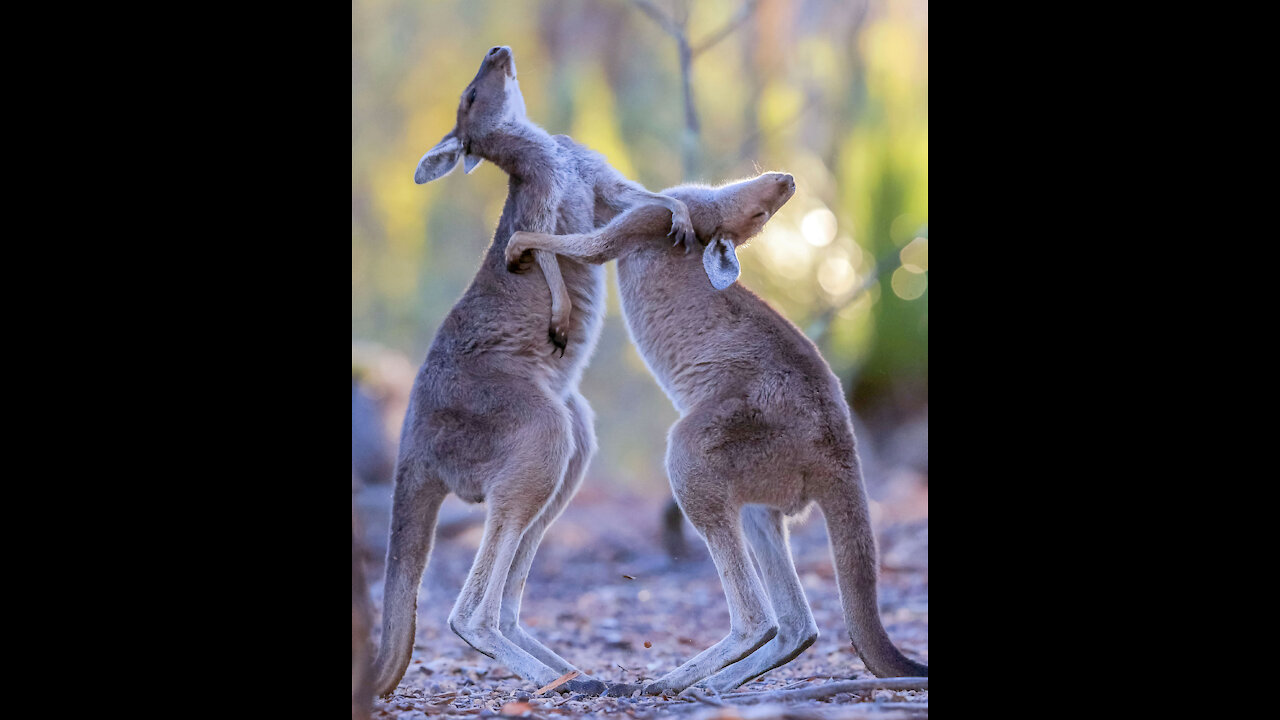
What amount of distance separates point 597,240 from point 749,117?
5972mm

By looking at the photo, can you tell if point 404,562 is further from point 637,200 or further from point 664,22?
point 664,22

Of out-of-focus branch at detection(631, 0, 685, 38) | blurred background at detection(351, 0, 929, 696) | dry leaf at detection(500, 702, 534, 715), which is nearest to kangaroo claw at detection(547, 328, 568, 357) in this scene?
dry leaf at detection(500, 702, 534, 715)

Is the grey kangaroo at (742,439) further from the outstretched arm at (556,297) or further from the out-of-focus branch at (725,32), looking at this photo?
the out-of-focus branch at (725,32)

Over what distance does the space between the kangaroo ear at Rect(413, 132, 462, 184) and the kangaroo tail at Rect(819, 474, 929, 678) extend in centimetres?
229

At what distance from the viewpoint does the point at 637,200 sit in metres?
4.62

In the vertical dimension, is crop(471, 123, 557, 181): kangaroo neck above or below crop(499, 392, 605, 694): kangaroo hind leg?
above

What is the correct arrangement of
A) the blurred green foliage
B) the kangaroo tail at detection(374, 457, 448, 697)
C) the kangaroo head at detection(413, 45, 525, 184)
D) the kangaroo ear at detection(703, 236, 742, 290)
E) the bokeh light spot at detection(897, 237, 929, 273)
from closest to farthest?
1. the kangaroo tail at detection(374, 457, 448, 697)
2. the kangaroo ear at detection(703, 236, 742, 290)
3. the kangaroo head at detection(413, 45, 525, 184)
4. the bokeh light spot at detection(897, 237, 929, 273)
5. the blurred green foliage

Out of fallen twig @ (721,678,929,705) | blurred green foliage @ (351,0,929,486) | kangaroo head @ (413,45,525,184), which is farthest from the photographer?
blurred green foliage @ (351,0,929,486)

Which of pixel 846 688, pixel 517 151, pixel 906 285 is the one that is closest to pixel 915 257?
pixel 906 285

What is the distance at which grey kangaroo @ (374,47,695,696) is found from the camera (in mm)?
3986

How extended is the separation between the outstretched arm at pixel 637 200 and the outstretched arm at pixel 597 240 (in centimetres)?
6

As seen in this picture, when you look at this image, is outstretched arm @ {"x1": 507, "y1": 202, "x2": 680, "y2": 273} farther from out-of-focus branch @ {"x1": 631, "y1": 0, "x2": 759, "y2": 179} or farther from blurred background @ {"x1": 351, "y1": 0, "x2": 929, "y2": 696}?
blurred background @ {"x1": 351, "y1": 0, "x2": 929, "y2": 696}

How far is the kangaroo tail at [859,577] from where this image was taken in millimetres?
3617
